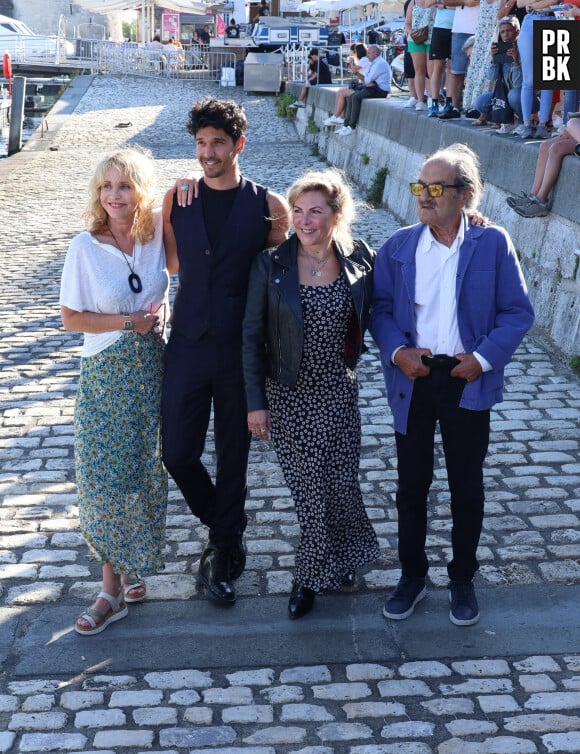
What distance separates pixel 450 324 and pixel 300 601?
4.30ft

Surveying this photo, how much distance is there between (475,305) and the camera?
384 cm

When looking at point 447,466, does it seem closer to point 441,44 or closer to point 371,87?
point 441,44

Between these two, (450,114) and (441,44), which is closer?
(450,114)

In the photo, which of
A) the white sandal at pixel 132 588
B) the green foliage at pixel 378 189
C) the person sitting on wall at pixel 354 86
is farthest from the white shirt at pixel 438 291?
the person sitting on wall at pixel 354 86

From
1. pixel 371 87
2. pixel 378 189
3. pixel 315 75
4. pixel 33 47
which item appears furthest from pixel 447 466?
pixel 33 47

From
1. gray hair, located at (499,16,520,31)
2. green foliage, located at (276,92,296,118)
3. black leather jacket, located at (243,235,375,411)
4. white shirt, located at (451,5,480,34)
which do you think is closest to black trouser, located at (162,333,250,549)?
black leather jacket, located at (243,235,375,411)

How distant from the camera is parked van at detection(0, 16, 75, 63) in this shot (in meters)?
43.8

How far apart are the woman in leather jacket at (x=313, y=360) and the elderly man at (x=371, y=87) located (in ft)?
47.0

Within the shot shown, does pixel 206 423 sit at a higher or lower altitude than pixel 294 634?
higher

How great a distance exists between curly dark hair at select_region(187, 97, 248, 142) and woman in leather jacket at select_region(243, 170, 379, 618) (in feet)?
1.27

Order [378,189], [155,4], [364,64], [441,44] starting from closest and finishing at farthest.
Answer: [441,44] < [378,189] < [364,64] < [155,4]

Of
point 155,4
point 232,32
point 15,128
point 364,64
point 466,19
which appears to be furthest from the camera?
point 155,4

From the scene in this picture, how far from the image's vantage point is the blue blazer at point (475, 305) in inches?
150

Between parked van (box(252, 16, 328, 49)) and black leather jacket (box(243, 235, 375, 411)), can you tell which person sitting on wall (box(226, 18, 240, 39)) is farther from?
black leather jacket (box(243, 235, 375, 411))
